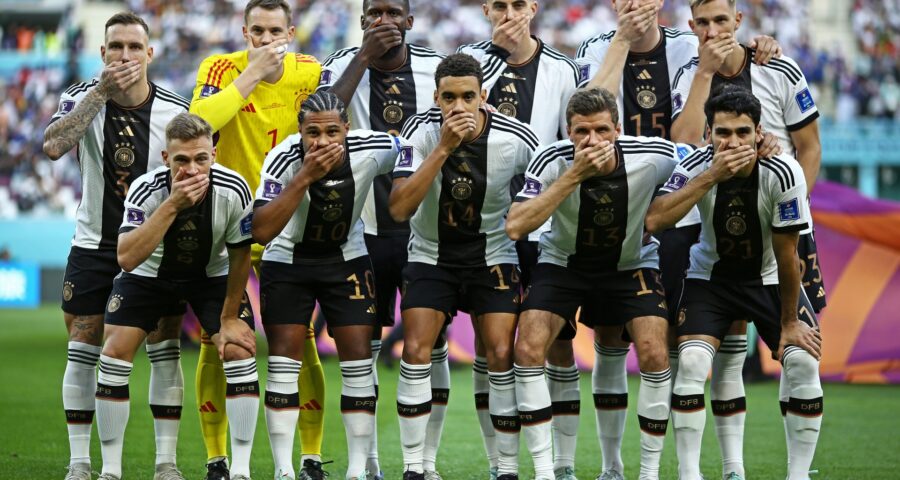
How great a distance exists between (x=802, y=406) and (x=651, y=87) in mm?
1928

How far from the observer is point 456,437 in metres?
8.72

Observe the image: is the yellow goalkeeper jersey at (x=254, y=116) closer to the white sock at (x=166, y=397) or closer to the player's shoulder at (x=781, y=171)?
the white sock at (x=166, y=397)

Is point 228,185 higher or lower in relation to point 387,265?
higher

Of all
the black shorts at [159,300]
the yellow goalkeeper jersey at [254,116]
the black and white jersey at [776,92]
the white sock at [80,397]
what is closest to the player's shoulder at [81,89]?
the yellow goalkeeper jersey at [254,116]

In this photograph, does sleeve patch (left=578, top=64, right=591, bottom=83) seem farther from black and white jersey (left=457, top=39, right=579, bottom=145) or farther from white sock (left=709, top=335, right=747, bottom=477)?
white sock (left=709, top=335, right=747, bottom=477)

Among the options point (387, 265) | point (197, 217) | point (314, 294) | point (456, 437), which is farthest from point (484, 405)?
point (456, 437)

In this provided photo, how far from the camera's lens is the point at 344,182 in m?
5.87

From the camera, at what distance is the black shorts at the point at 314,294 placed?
588 cm

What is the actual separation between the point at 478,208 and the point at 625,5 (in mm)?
1372

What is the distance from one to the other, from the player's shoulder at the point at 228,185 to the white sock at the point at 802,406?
2777 mm

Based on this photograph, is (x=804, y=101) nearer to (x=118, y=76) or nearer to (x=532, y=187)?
(x=532, y=187)

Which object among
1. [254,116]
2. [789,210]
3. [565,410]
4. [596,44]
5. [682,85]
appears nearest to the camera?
[789,210]

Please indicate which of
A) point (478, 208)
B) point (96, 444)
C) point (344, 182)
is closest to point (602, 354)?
point (478, 208)

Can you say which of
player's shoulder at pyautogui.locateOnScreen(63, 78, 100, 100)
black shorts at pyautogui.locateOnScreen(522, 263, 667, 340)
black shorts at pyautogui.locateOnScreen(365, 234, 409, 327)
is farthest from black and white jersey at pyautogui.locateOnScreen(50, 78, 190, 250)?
black shorts at pyautogui.locateOnScreen(522, 263, 667, 340)
